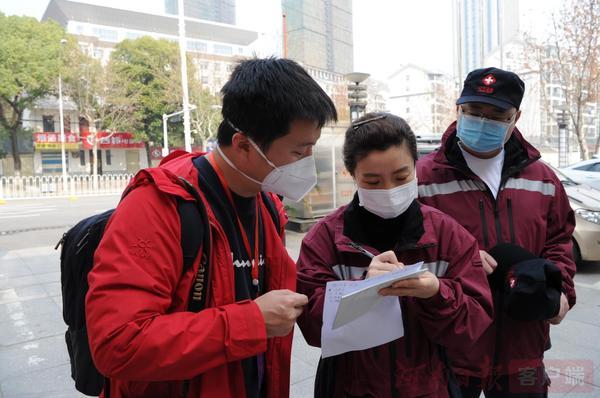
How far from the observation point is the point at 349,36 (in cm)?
2825

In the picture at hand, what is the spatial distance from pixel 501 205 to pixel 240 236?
3.68 feet

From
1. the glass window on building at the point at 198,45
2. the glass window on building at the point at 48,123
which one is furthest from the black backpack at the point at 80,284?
the glass window on building at the point at 198,45

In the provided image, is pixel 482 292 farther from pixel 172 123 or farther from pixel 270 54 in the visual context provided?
pixel 172 123

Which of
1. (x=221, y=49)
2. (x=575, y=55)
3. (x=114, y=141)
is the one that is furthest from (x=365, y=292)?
(x=221, y=49)

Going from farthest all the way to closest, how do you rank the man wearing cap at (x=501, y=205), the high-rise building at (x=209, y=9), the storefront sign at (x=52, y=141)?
1. the high-rise building at (x=209, y=9)
2. the storefront sign at (x=52, y=141)
3. the man wearing cap at (x=501, y=205)

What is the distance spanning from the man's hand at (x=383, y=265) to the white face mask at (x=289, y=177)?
37cm

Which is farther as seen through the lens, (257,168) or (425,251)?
(425,251)

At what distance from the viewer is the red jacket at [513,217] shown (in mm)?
1817

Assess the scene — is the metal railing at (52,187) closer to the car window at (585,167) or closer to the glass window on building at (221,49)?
the car window at (585,167)

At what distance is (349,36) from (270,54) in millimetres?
28418

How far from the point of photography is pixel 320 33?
2233 centimetres

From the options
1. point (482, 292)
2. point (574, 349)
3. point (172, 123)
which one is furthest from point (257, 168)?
point (172, 123)

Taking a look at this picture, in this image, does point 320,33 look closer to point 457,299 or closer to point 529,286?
point 529,286

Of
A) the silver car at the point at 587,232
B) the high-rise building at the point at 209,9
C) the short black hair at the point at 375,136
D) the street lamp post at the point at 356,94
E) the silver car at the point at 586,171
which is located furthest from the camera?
the high-rise building at the point at 209,9
